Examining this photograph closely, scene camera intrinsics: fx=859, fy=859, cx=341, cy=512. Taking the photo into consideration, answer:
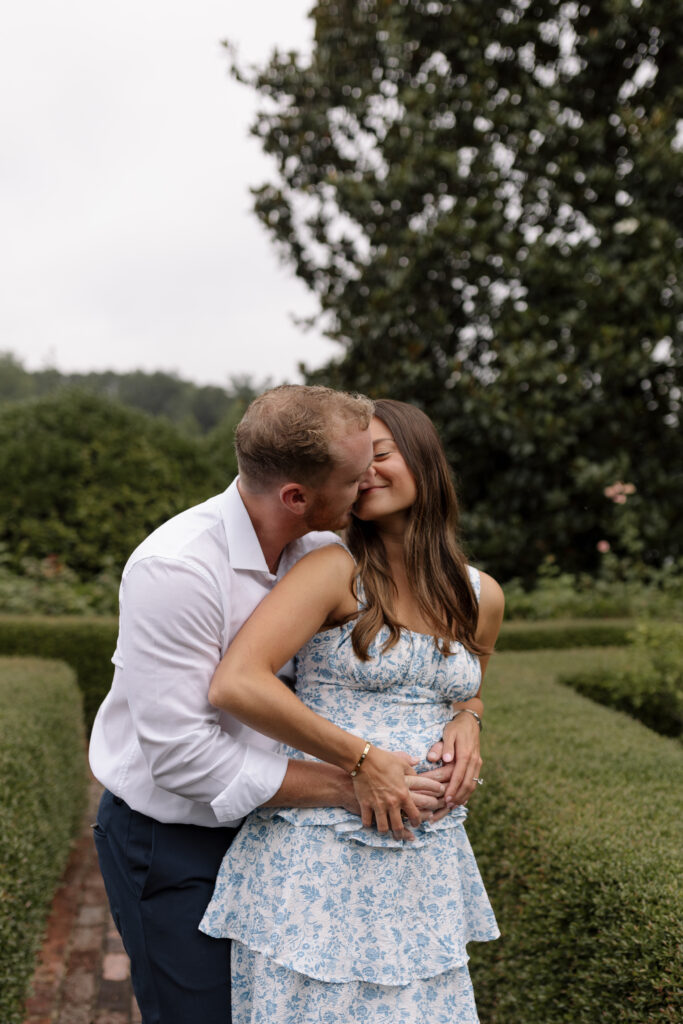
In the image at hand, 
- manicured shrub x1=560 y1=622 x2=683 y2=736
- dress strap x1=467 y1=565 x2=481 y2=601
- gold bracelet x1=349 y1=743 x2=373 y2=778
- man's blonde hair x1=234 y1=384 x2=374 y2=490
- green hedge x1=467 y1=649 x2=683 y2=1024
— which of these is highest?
man's blonde hair x1=234 y1=384 x2=374 y2=490

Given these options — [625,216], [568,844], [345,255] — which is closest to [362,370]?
[345,255]

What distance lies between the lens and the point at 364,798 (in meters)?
1.91

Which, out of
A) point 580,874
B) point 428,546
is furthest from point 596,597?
point 428,546

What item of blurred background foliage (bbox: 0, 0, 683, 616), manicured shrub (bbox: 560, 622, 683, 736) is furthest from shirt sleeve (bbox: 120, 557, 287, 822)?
blurred background foliage (bbox: 0, 0, 683, 616)

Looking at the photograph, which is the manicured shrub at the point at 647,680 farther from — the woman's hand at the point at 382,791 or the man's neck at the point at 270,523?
the man's neck at the point at 270,523

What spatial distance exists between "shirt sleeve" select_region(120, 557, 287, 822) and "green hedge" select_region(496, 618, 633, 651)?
5564mm

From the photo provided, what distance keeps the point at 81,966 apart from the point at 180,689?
2.98 metres

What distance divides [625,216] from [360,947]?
31.0 ft

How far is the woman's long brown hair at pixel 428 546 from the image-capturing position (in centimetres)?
217

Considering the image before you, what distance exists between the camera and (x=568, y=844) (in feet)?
9.03

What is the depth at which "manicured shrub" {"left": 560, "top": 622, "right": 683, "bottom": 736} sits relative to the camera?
5.05m

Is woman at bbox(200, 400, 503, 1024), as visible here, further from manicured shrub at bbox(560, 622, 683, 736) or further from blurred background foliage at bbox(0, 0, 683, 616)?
blurred background foliage at bbox(0, 0, 683, 616)

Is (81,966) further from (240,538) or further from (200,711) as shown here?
(240,538)

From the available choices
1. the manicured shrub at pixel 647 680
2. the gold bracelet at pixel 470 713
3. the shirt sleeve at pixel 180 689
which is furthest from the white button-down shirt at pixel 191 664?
the manicured shrub at pixel 647 680
